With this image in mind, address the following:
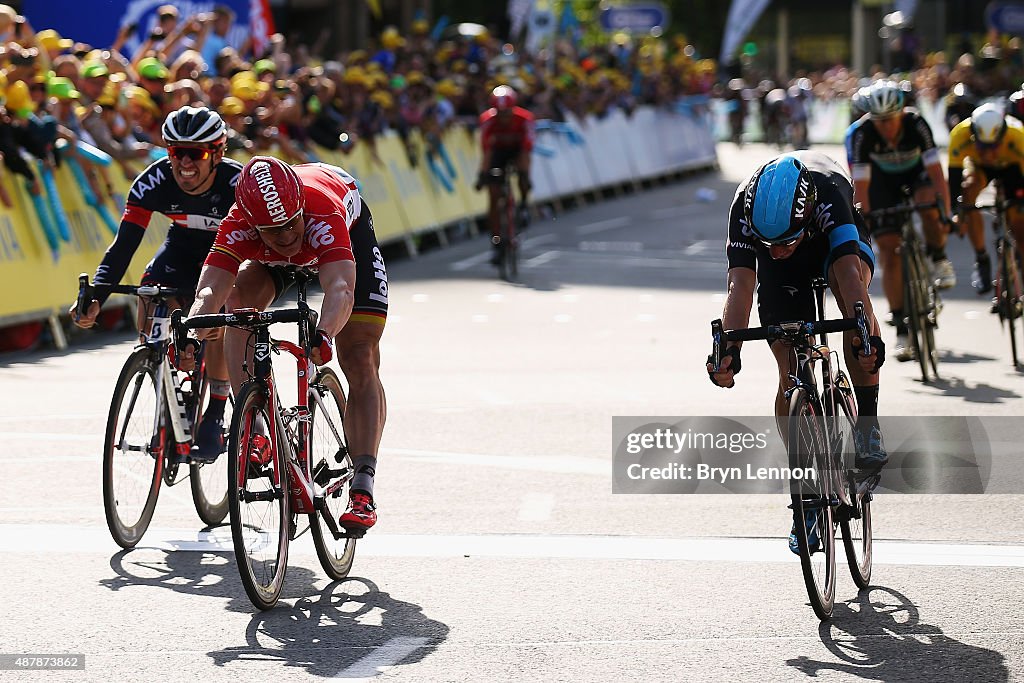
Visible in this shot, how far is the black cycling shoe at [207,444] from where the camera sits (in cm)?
772

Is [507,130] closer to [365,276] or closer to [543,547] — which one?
[543,547]

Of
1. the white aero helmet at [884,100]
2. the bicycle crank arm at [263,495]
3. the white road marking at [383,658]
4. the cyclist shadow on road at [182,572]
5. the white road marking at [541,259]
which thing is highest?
the white aero helmet at [884,100]

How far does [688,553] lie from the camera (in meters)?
7.48

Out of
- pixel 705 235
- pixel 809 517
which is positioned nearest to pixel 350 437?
pixel 809 517

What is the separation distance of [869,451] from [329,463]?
2.15 meters

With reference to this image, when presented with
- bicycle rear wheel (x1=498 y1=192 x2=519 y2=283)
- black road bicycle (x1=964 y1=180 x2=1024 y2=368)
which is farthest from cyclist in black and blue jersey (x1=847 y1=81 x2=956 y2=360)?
bicycle rear wheel (x1=498 y1=192 x2=519 y2=283)

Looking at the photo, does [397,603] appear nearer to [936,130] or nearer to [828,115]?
[936,130]

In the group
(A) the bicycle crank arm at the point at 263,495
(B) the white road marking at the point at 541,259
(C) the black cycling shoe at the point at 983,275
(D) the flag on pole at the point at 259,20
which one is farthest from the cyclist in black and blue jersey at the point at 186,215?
(D) the flag on pole at the point at 259,20

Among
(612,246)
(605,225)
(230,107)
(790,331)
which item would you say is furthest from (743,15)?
(790,331)

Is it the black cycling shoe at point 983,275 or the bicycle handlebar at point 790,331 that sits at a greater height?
the bicycle handlebar at point 790,331

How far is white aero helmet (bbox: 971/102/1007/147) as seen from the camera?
1252 cm

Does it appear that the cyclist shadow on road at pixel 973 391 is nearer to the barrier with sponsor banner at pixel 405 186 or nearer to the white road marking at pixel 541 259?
the barrier with sponsor banner at pixel 405 186

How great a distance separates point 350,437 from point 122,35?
12494mm

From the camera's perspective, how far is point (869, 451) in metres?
6.89
